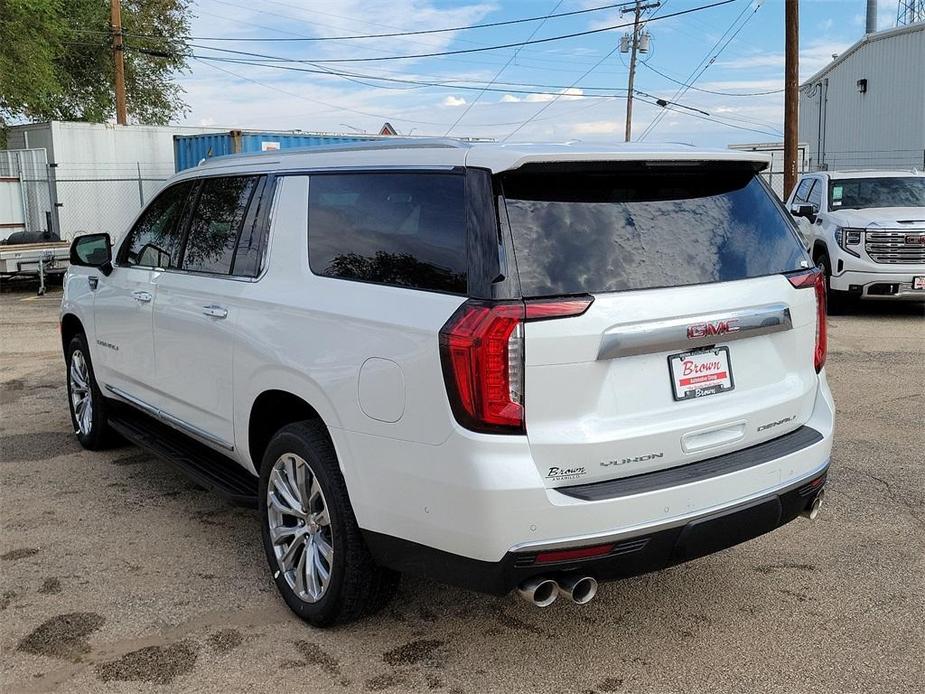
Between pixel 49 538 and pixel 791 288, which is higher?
pixel 791 288

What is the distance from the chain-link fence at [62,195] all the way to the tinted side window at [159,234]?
15552mm

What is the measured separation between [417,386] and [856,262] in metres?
10.1

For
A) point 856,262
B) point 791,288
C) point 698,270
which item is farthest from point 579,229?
point 856,262

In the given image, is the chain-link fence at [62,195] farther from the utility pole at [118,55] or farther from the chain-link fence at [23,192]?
the utility pole at [118,55]

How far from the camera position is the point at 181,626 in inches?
143

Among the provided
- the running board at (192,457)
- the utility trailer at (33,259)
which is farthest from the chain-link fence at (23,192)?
the running board at (192,457)

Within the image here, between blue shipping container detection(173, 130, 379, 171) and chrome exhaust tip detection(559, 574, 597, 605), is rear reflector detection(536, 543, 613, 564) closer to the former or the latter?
chrome exhaust tip detection(559, 574, 597, 605)

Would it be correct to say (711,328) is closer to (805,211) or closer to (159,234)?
(159,234)

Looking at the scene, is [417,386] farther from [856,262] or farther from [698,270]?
[856,262]

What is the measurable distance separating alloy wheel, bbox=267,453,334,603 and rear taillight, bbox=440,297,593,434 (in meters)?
0.87

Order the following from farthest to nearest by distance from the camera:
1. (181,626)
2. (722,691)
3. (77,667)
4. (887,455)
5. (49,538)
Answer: (887,455) → (49,538) → (181,626) → (77,667) → (722,691)

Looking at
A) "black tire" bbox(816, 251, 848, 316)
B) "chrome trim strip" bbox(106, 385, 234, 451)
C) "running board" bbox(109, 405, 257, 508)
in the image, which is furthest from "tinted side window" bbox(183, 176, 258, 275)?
"black tire" bbox(816, 251, 848, 316)

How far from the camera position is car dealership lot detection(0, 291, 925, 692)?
3227 mm

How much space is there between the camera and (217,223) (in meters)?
4.41
